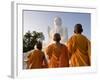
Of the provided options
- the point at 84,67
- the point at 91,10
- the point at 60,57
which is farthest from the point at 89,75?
the point at 91,10

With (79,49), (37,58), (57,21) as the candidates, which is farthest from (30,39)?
(79,49)

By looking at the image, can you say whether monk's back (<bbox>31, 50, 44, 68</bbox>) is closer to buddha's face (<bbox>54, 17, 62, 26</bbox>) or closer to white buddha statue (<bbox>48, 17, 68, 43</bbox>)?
white buddha statue (<bbox>48, 17, 68, 43</bbox>)

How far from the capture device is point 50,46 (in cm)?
180

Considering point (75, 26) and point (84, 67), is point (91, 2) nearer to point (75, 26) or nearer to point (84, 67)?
point (75, 26)

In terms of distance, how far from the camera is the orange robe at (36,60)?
1731 mm

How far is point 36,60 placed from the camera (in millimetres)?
1756

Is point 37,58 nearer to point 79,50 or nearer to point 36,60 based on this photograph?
point 36,60

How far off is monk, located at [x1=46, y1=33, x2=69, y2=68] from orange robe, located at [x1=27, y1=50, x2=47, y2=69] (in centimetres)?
5

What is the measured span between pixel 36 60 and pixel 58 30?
0.28 m

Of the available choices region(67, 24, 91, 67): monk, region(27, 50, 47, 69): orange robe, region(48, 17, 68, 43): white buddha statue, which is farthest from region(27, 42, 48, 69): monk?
region(67, 24, 91, 67): monk

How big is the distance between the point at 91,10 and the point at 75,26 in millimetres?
189

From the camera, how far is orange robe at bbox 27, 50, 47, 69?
1.73 m

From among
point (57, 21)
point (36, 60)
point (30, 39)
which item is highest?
point (57, 21)

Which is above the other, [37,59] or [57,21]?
[57,21]
